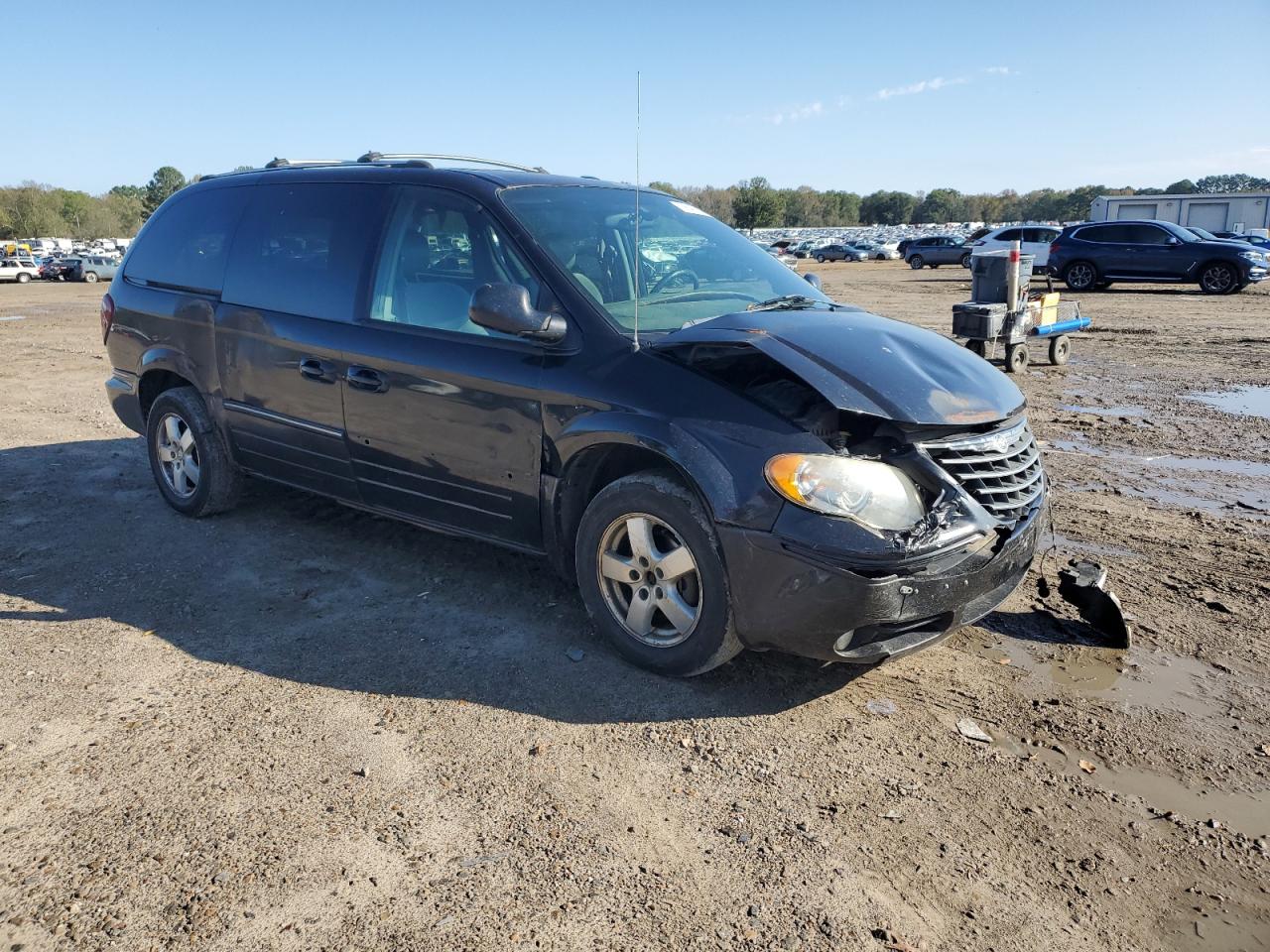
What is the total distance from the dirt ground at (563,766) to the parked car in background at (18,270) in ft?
144

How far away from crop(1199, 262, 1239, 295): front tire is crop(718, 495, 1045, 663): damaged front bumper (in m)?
22.8

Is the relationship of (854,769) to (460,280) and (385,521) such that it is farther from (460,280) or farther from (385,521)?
(385,521)

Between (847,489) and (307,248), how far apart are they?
3141 millimetres

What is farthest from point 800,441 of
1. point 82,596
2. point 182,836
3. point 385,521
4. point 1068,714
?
point 82,596

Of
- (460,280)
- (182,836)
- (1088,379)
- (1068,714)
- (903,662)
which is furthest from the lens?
(1088,379)

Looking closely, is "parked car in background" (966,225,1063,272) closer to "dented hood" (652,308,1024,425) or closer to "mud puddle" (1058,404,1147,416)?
"mud puddle" (1058,404,1147,416)

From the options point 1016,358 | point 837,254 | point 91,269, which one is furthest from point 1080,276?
point 91,269

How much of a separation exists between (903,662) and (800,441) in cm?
123

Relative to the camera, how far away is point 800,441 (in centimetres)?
331

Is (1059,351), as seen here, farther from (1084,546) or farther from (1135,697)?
(1135,697)

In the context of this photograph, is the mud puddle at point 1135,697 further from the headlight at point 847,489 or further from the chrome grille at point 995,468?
the headlight at point 847,489

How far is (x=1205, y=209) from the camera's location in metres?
59.8

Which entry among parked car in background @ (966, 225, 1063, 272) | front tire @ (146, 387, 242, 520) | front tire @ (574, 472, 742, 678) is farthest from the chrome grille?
parked car in background @ (966, 225, 1063, 272)

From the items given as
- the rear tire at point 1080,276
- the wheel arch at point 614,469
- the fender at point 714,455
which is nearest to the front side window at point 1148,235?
the rear tire at point 1080,276
